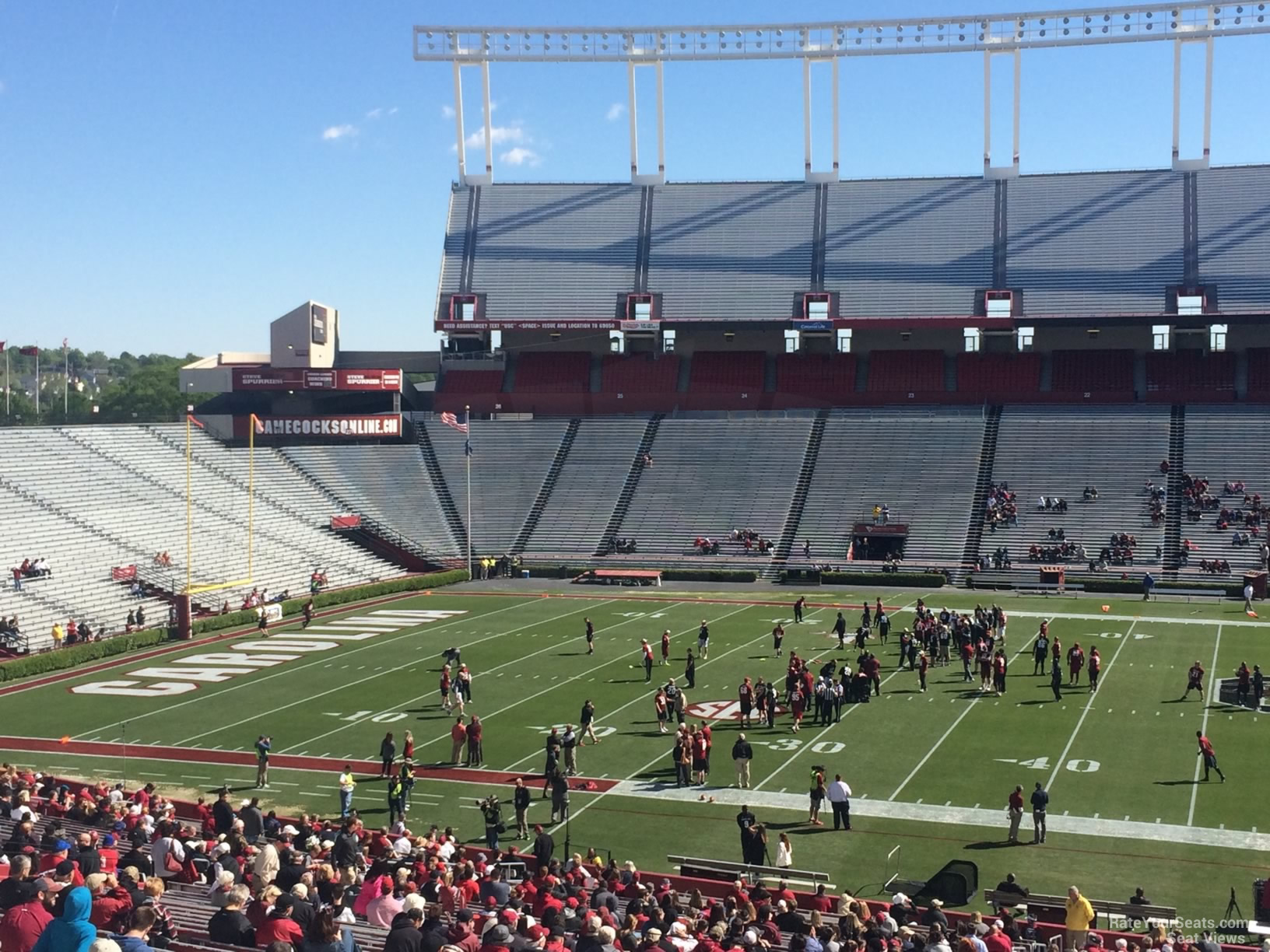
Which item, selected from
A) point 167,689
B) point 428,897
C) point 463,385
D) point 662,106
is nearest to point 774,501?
point 463,385

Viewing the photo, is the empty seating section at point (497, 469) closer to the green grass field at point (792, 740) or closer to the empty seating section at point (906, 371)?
the empty seating section at point (906, 371)

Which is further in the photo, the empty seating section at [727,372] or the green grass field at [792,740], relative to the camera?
the empty seating section at [727,372]

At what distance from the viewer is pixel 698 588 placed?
53938mm

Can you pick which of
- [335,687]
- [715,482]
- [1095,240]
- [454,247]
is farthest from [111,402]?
[335,687]

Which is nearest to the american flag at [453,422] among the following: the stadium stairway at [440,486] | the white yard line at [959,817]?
the stadium stairway at [440,486]

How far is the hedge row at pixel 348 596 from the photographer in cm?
4394

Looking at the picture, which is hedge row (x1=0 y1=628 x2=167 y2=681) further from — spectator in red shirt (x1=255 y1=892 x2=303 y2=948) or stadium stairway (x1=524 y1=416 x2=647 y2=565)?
spectator in red shirt (x1=255 y1=892 x2=303 y2=948)

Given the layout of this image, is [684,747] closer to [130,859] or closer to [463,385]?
[130,859]

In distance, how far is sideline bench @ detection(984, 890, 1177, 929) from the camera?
17.0 m

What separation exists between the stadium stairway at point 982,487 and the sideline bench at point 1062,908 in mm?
38588

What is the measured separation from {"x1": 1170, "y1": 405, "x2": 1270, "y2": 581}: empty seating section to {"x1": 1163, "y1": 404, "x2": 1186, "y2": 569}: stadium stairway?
25 cm

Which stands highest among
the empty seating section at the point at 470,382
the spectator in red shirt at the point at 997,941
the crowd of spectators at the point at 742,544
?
the empty seating section at the point at 470,382

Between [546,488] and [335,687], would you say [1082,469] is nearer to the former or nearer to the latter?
[546,488]

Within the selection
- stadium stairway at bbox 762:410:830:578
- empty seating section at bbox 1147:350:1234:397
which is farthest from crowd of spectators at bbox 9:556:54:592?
empty seating section at bbox 1147:350:1234:397
